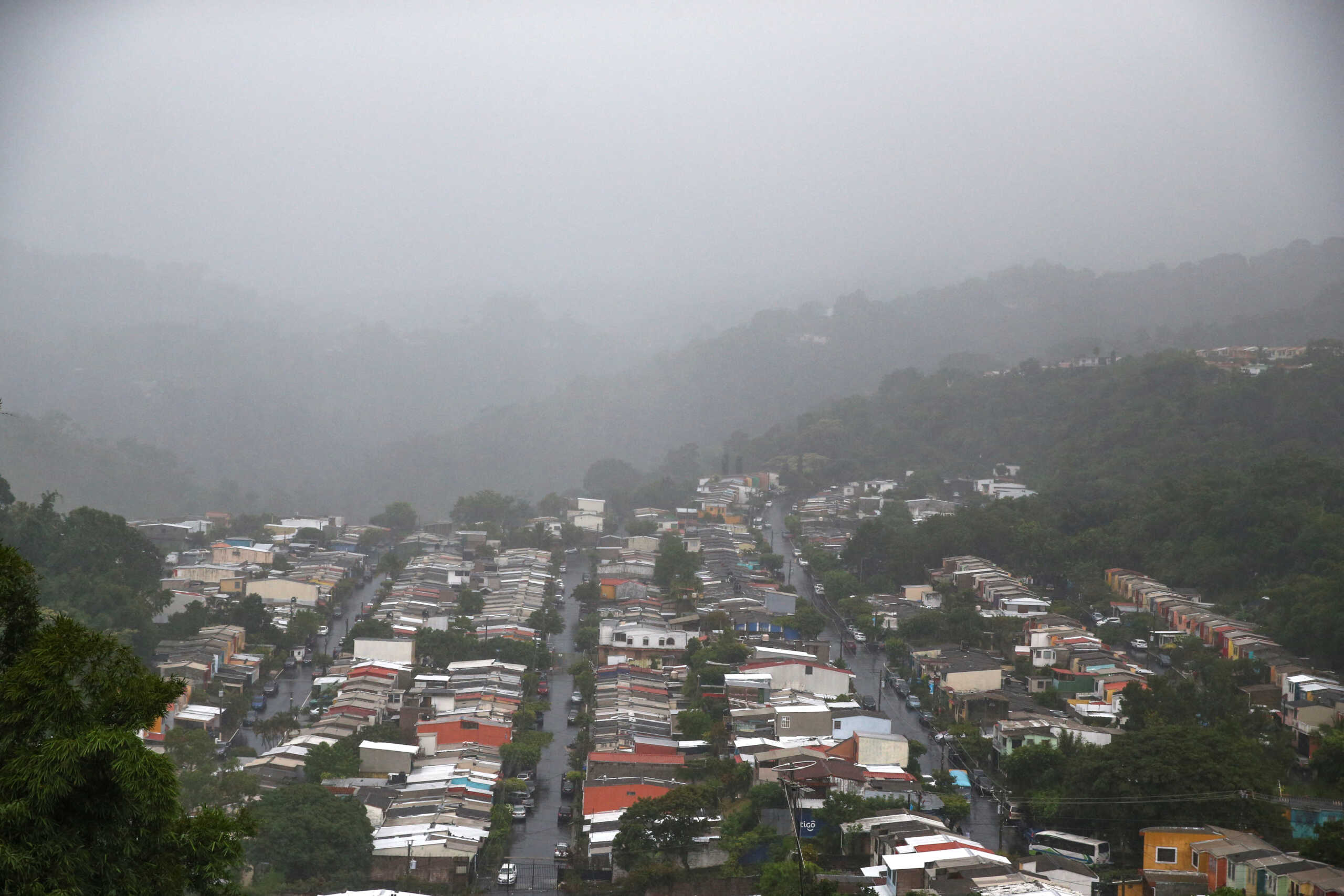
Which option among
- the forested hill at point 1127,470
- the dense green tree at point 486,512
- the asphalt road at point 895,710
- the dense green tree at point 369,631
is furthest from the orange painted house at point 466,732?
the dense green tree at point 486,512

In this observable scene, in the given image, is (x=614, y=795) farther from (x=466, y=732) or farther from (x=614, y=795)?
(x=466, y=732)

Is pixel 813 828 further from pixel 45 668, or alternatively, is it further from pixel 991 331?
pixel 991 331

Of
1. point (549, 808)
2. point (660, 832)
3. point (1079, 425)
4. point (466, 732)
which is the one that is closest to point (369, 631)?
point (466, 732)

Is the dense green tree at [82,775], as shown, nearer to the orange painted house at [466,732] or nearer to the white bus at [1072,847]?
the white bus at [1072,847]

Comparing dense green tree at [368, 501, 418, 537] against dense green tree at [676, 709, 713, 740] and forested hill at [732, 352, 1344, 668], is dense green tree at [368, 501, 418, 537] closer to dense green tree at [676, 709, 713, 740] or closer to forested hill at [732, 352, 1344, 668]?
forested hill at [732, 352, 1344, 668]

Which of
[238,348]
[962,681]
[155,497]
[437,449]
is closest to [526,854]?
[962,681]

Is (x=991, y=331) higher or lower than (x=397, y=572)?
higher

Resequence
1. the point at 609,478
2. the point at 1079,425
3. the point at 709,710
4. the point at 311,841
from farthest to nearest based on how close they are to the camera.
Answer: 1. the point at 609,478
2. the point at 1079,425
3. the point at 709,710
4. the point at 311,841
